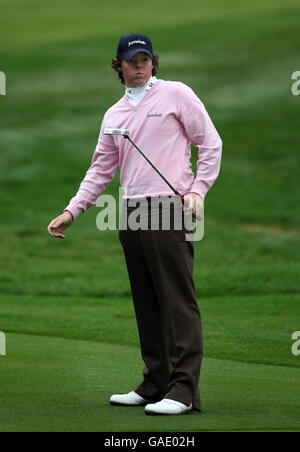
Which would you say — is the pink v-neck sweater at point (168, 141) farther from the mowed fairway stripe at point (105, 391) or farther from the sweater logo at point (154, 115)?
the mowed fairway stripe at point (105, 391)

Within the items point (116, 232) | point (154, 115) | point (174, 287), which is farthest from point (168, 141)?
point (116, 232)

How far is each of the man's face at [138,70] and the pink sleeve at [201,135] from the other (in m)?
0.18

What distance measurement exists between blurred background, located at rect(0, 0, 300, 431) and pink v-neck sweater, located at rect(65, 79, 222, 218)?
3.38 feet

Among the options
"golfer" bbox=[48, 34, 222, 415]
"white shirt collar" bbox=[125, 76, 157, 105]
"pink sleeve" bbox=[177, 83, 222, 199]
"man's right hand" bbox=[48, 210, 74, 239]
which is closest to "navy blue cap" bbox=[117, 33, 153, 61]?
"golfer" bbox=[48, 34, 222, 415]

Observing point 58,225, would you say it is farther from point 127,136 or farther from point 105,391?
point 105,391

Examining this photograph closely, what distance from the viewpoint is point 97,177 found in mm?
5215

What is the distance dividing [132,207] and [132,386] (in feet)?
3.69

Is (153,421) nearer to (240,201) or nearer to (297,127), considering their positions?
(240,201)

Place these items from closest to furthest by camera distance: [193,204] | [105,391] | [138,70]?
[193,204] < [138,70] < [105,391]

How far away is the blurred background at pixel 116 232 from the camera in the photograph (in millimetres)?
5492

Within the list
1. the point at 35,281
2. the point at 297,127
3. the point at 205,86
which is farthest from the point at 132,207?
the point at 205,86

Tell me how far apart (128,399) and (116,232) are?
1033 centimetres

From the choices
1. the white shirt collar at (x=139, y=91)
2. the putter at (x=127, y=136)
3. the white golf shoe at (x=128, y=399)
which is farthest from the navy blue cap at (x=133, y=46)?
the white golf shoe at (x=128, y=399)
